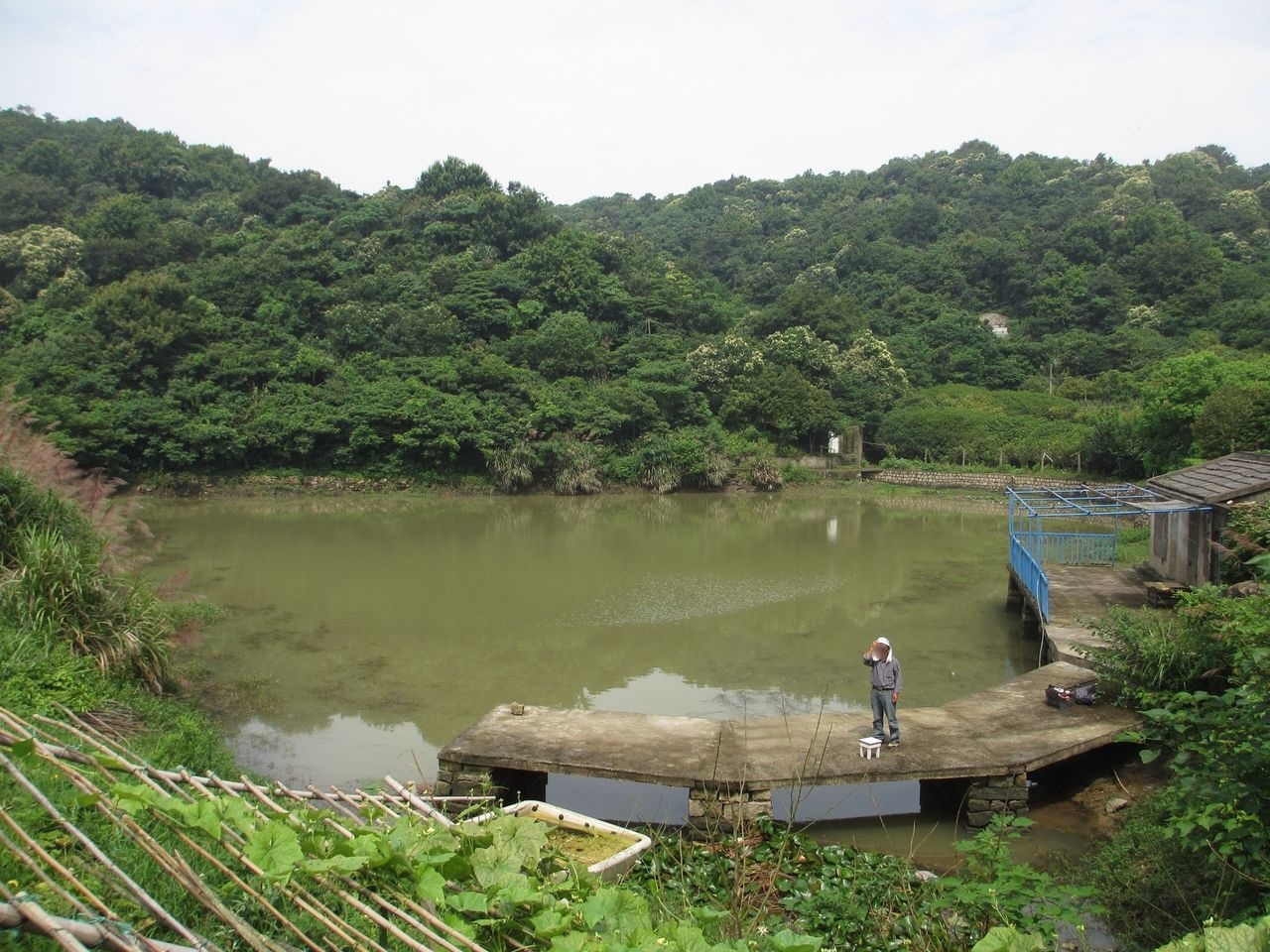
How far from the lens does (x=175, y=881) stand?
10.6 ft

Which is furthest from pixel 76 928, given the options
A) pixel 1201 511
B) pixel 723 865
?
pixel 1201 511

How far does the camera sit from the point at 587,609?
14.1 m

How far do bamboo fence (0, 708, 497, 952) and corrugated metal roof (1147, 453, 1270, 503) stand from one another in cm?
962

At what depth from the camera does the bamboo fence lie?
2314 millimetres

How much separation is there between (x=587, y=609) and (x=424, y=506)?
14.1 meters

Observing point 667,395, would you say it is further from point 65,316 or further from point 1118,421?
point 65,316

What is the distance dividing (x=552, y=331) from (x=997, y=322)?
2524 cm

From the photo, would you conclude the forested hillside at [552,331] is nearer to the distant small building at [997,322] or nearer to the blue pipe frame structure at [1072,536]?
the distant small building at [997,322]

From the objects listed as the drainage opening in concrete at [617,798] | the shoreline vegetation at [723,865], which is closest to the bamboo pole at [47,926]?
the shoreline vegetation at [723,865]

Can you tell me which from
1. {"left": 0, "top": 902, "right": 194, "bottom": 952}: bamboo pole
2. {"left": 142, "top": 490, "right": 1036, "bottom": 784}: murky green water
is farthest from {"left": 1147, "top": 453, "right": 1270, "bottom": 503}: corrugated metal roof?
{"left": 0, "top": 902, "right": 194, "bottom": 952}: bamboo pole

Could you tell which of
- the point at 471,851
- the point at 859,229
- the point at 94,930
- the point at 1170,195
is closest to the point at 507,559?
the point at 471,851

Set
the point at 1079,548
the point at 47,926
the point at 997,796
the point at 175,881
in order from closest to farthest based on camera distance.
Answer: the point at 47,926, the point at 175,881, the point at 997,796, the point at 1079,548

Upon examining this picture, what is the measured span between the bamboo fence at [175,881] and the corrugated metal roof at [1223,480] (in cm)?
962

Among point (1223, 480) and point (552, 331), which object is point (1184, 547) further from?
point (552, 331)
